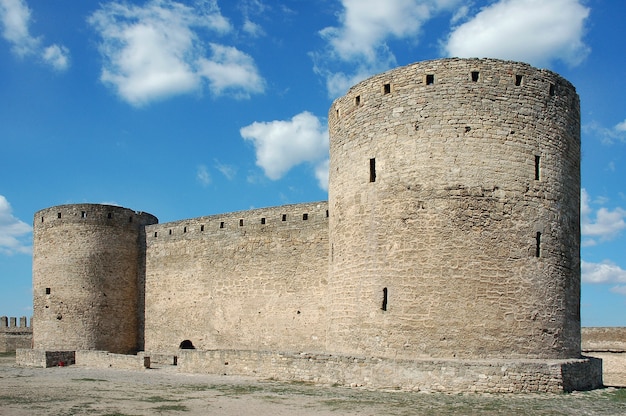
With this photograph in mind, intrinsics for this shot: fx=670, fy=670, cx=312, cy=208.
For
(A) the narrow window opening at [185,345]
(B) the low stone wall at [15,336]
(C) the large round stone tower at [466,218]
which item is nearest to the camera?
(C) the large round stone tower at [466,218]

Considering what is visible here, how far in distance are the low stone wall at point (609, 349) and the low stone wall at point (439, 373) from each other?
902cm

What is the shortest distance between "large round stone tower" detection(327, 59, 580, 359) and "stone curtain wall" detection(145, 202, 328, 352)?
183 inches

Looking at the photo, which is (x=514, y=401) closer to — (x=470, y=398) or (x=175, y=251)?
(x=470, y=398)

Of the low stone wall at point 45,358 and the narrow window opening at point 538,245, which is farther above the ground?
the narrow window opening at point 538,245

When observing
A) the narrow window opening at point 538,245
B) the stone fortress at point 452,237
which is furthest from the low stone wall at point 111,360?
the narrow window opening at point 538,245

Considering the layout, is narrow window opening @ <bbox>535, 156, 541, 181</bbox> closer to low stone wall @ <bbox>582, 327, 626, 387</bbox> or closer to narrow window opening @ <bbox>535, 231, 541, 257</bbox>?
narrow window opening @ <bbox>535, 231, 541, 257</bbox>

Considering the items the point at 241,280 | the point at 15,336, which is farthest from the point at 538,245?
the point at 15,336

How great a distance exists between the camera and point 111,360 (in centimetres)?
1961

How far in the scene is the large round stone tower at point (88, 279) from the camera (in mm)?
23734

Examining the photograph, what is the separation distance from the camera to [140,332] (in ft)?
80.1

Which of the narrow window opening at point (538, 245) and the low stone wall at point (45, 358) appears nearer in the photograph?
the narrow window opening at point (538, 245)

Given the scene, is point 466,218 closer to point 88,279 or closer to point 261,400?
point 261,400

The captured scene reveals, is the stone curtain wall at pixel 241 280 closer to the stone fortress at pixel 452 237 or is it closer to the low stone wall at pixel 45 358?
the low stone wall at pixel 45 358

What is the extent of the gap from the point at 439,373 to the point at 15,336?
2489 centimetres
